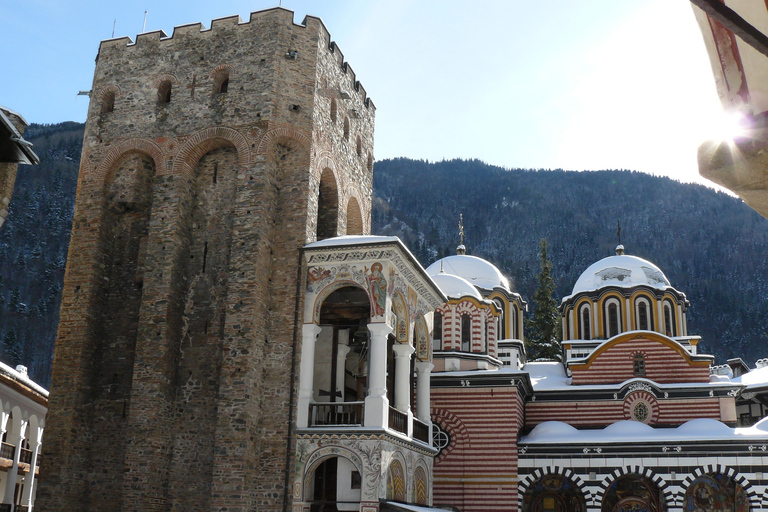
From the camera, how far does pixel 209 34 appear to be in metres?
19.7

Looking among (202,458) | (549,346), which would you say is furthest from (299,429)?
(549,346)

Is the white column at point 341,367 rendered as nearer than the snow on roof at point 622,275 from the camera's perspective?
Yes

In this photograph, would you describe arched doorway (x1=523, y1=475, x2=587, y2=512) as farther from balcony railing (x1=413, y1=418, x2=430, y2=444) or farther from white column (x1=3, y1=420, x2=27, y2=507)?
white column (x1=3, y1=420, x2=27, y2=507)

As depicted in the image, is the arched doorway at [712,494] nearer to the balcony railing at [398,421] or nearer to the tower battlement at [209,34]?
the balcony railing at [398,421]

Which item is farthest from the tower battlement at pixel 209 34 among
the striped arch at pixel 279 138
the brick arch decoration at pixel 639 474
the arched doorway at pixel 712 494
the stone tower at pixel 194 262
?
the arched doorway at pixel 712 494

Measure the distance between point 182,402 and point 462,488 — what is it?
856 centimetres

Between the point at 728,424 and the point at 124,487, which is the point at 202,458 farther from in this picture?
the point at 728,424

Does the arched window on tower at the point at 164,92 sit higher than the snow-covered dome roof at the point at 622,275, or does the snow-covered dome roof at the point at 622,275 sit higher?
the arched window on tower at the point at 164,92

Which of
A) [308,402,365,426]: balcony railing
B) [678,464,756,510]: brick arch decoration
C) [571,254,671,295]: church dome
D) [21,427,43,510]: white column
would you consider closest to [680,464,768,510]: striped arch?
[678,464,756,510]: brick arch decoration

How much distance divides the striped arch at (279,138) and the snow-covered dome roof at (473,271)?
420 inches

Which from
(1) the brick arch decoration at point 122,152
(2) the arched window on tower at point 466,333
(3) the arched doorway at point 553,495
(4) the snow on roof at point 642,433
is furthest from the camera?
(2) the arched window on tower at point 466,333

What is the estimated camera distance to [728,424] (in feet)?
76.1

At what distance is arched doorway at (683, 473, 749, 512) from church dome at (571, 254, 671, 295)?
832 centimetres

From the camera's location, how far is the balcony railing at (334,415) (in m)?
16.4
